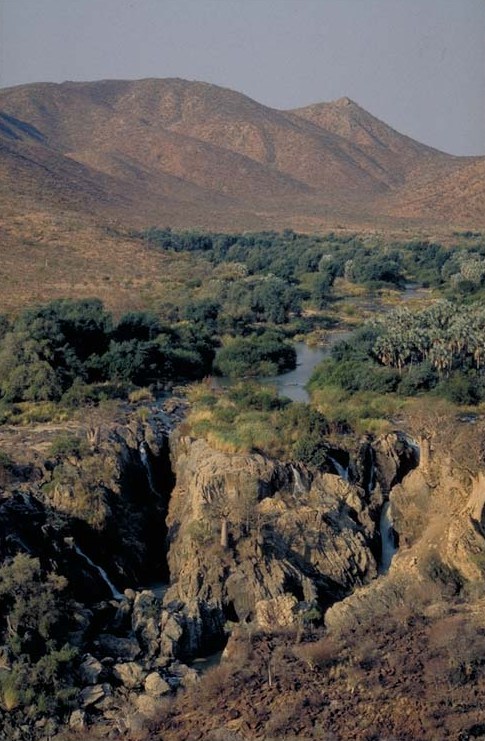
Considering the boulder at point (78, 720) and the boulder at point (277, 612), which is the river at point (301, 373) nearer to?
the boulder at point (277, 612)

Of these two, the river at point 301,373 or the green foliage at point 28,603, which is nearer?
the green foliage at point 28,603

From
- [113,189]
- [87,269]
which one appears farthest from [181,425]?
[113,189]

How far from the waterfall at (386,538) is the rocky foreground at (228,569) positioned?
0.18 m

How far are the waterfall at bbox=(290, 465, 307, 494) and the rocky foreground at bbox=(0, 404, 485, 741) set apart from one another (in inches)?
1.9

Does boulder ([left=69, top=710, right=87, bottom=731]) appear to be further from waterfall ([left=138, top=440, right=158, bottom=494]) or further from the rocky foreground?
waterfall ([left=138, top=440, right=158, bottom=494])

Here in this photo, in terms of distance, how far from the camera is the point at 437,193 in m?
149

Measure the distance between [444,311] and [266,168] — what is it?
125m

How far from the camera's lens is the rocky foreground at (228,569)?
20812 millimetres

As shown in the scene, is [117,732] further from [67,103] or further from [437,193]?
[67,103]

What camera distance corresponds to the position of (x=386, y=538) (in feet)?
98.3

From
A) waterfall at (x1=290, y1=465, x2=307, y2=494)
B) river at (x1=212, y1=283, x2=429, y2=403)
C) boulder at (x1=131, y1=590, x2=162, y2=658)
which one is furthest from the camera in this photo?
river at (x1=212, y1=283, x2=429, y2=403)

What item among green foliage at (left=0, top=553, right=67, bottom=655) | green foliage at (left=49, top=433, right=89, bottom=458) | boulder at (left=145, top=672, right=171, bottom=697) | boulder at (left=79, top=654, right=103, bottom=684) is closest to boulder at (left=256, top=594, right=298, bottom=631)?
boulder at (left=145, top=672, right=171, bottom=697)

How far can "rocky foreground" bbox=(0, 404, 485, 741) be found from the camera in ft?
68.3

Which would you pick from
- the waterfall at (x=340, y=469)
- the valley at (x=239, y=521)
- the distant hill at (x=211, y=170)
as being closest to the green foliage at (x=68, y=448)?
the valley at (x=239, y=521)
